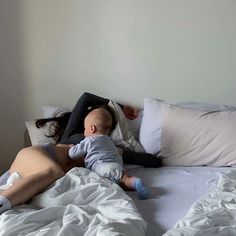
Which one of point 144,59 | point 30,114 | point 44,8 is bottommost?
point 30,114

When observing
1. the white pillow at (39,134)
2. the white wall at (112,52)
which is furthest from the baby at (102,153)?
the white wall at (112,52)

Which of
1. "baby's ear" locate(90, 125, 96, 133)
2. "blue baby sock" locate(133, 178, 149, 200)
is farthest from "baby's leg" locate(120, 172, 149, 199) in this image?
"baby's ear" locate(90, 125, 96, 133)

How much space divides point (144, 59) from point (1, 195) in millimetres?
1335

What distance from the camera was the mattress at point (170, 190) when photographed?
5.00 feet

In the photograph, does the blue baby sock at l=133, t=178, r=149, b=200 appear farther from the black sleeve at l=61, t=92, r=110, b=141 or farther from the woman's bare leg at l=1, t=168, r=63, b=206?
→ the black sleeve at l=61, t=92, r=110, b=141

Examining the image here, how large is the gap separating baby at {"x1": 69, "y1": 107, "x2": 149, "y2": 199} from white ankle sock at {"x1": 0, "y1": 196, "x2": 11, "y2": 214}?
495mm

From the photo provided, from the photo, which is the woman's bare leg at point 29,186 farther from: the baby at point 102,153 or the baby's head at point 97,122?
the baby's head at point 97,122

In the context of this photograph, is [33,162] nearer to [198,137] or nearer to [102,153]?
[102,153]

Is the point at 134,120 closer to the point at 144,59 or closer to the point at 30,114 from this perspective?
the point at 144,59

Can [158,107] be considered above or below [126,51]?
below

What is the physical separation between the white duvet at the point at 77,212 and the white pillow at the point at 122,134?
0.60 m

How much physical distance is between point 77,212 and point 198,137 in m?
0.94

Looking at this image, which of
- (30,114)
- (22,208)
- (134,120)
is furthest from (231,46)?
(22,208)

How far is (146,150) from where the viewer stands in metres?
2.31
